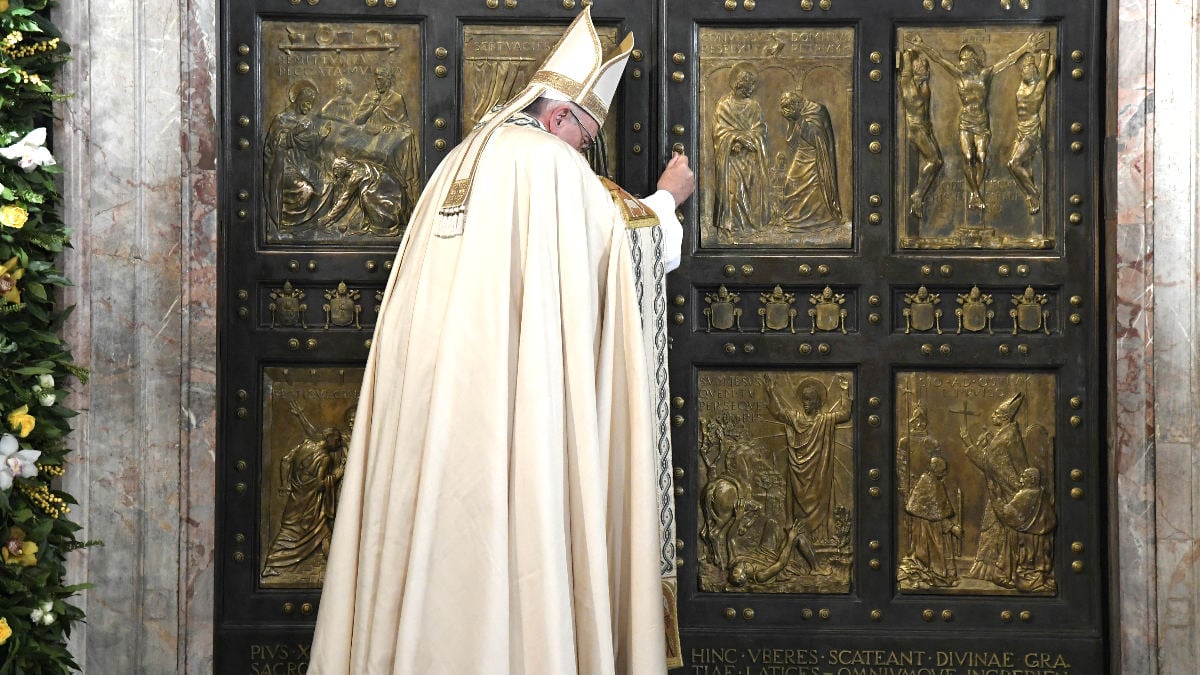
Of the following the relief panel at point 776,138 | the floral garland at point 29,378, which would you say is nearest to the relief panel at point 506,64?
the relief panel at point 776,138

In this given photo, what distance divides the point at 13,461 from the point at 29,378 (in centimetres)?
27

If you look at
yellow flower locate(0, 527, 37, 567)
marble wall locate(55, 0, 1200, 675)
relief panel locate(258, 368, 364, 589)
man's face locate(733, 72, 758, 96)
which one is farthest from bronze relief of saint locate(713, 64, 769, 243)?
yellow flower locate(0, 527, 37, 567)

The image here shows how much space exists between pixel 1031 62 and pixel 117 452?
343cm

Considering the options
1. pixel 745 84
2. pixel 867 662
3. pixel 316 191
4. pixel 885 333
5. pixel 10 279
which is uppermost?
pixel 745 84

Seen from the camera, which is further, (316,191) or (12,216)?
(316,191)

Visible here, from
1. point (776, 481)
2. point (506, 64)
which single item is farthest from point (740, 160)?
point (776, 481)

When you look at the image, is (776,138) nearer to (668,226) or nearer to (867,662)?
(668,226)

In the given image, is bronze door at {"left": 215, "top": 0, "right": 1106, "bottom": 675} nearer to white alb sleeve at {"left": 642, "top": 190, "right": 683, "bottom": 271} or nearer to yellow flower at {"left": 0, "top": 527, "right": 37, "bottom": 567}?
white alb sleeve at {"left": 642, "top": 190, "right": 683, "bottom": 271}

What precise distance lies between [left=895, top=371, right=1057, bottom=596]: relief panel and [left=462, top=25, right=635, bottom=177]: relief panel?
53.3 inches

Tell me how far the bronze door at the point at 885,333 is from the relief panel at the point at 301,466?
3.96 ft

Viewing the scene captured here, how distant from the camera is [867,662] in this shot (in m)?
3.94

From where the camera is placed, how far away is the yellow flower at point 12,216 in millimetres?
3256

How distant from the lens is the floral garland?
3.25 meters

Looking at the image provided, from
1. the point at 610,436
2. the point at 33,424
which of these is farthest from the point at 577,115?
the point at 33,424
